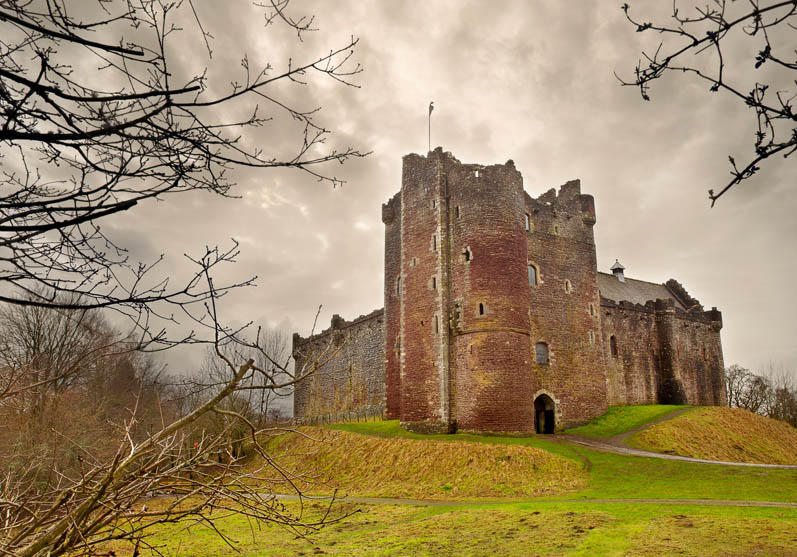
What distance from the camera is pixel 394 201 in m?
33.8

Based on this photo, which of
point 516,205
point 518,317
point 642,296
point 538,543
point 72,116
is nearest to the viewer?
point 72,116

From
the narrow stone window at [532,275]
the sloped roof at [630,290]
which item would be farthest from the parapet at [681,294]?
the narrow stone window at [532,275]

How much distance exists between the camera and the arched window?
3027cm

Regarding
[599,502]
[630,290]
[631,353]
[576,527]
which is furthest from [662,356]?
[576,527]

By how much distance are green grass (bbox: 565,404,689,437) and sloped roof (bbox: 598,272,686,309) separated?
8.93 meters

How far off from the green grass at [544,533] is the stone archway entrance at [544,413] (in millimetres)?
16130

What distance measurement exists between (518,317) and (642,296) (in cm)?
2188

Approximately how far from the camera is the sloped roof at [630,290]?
41162 mm

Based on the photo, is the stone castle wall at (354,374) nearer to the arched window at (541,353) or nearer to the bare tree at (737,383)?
the arched window at (541,353)

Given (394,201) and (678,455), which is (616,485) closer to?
(678,455)

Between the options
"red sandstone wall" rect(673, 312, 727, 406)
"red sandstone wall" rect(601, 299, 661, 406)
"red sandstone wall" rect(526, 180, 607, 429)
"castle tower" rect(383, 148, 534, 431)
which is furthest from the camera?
"red sandstone wall" rect(673, 312, 727, 406)

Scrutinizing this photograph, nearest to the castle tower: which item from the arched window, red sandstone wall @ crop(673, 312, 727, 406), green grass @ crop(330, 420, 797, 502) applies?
green grass @ crop(330, 420, 797, 502)

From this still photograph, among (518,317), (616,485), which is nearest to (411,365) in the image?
(518,317)

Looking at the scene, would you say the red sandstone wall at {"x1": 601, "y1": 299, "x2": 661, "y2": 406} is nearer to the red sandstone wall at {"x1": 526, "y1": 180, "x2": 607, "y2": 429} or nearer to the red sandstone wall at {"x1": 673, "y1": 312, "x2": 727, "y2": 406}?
the red sandstone wall at {"x1": 673, "y1": 312, "x2": 727, "y2": 406}
